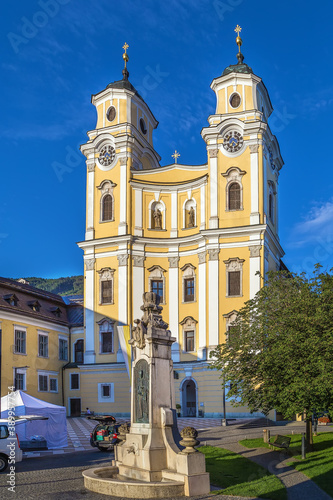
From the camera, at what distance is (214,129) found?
47.8 meters

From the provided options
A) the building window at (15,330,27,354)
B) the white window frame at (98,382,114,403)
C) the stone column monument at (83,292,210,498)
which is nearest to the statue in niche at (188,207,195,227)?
the white window frame at (98,382,114,403)

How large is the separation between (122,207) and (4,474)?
3241cm

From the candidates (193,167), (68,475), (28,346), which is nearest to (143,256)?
(193,167)

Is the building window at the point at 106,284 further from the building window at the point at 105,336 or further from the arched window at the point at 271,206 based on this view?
the arched window at the point at 271,206

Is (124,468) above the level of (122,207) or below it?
below

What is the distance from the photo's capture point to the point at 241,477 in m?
18.4

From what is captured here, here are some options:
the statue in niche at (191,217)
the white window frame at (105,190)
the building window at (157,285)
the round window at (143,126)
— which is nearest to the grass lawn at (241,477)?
the building window at (157,285)

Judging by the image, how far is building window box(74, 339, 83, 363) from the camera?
5394 cm

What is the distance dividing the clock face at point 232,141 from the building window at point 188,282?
1015 cm

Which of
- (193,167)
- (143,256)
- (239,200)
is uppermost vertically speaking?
(193,167)

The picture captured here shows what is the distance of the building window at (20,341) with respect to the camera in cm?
4584

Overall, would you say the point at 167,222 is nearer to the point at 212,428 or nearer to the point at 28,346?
the point at 28,346

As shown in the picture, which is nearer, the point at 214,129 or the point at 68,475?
the point at 68,475

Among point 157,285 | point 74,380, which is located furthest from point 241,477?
point 74,380
